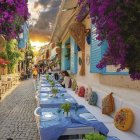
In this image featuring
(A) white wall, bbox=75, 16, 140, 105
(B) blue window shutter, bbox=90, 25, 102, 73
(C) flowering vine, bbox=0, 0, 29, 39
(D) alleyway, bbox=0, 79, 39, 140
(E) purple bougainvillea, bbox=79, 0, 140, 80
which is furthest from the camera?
(B) blue window shutter, bbox=90, 25, 102, 73

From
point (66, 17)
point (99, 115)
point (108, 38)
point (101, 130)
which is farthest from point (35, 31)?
point (108, 38)

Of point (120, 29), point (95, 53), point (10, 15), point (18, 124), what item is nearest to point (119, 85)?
point (95, 53)

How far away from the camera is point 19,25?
4.09 meters

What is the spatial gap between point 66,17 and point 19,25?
919cm

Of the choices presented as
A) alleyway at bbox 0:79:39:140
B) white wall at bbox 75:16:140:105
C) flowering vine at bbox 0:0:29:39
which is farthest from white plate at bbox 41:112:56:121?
flowering vine at bbox 0:0:29:39

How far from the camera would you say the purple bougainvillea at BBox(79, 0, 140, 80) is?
9.18 feet

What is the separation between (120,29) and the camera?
288 centimetres

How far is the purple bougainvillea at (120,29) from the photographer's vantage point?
2.80 meters

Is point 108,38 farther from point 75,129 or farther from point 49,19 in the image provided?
point 49,19

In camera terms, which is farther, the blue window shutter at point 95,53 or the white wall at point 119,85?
the blue window shutter at point 95,53

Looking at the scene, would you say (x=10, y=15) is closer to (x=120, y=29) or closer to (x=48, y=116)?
(x=120, y=29)

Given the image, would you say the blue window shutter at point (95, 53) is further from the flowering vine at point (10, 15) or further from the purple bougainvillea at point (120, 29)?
the purple bougainvillea at point (120, 29)

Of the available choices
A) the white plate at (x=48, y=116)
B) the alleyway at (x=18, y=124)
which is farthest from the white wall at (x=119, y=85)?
the alleyway at (x=18, y=124)

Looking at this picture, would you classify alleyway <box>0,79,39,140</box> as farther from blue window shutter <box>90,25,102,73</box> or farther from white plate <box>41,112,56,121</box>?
blue window shutter <box>90,25,102,73</box>
